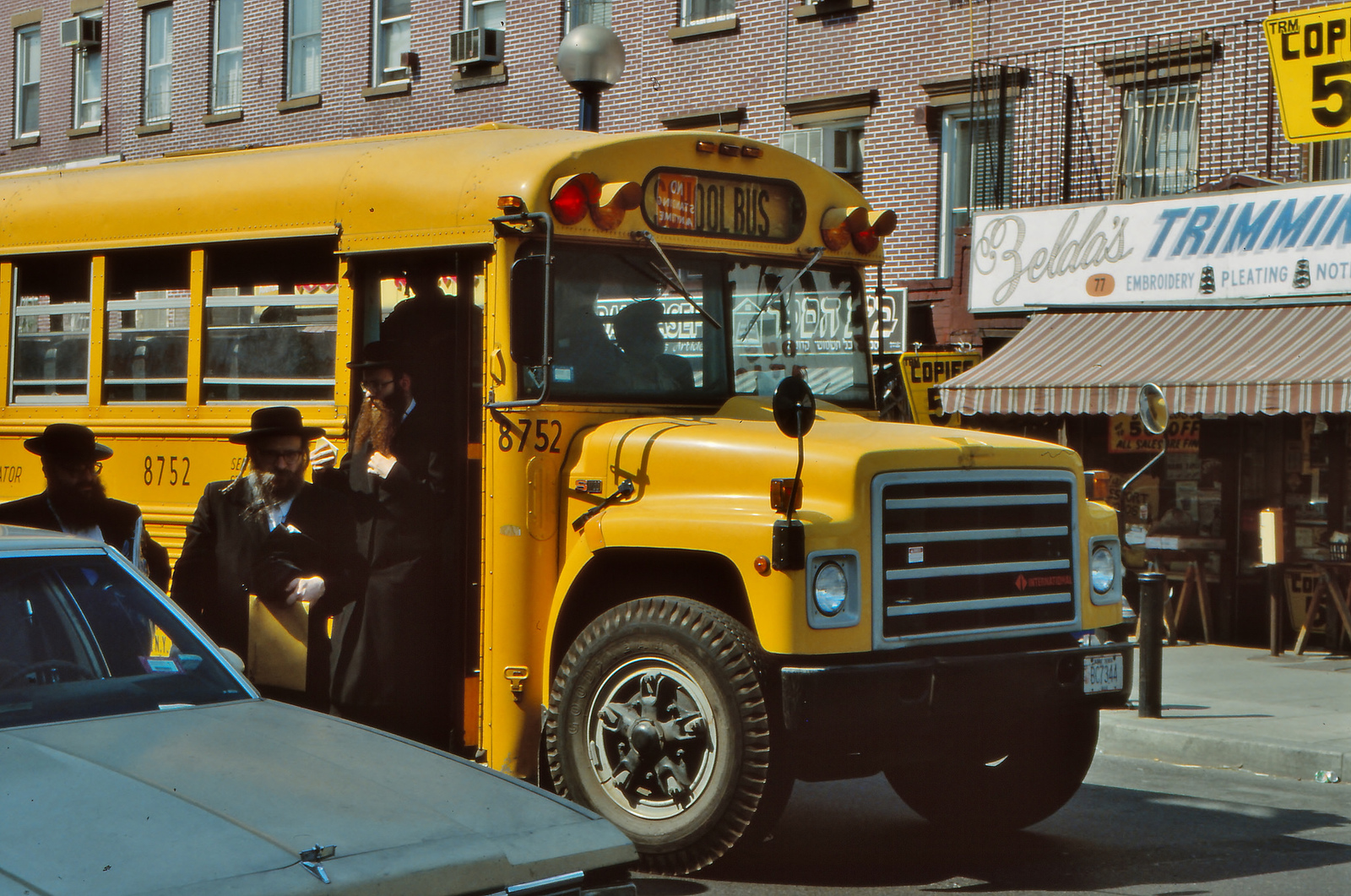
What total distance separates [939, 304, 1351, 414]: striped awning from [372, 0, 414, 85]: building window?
444 inches

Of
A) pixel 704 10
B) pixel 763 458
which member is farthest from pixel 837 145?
pixel 763 458

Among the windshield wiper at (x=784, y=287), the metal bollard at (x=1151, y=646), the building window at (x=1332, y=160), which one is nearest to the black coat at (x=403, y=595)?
the windshield wiper at (x=784, y=287)

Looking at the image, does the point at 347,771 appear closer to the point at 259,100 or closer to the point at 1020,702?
the point at 1020,702

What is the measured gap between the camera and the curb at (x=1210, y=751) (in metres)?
9.31

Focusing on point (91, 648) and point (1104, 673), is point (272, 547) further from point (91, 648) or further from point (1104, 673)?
point (1104, 673)

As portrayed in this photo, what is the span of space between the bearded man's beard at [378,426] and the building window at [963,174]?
37.9 feet

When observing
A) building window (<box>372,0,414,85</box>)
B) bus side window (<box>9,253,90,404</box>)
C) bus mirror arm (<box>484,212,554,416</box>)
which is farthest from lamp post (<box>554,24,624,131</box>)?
building window (<box>372,0,414,85</box>)

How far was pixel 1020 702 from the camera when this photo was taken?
632cm

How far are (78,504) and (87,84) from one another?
928 inches

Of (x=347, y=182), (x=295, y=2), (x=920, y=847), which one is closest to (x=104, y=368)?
(x=347, y=182)

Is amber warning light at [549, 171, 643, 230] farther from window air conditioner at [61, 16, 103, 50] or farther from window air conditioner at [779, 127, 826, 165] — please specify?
window air conditioner at [61, 16, 103, 50]

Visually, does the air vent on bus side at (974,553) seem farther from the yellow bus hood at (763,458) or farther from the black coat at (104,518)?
the black coat at (104,518)

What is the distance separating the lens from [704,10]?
20562mm

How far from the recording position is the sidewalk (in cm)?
949
